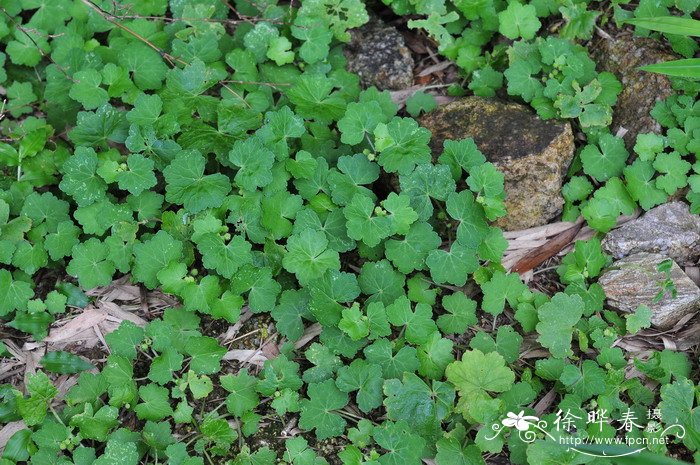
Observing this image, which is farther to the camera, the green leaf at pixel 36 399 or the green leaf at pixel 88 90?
the green leaf at pixel 88 90

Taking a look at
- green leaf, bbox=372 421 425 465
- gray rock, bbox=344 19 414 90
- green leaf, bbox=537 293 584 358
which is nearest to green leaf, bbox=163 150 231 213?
gray rock, bbox=344 19 414 90

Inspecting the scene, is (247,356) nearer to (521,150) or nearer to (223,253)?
(223,253)

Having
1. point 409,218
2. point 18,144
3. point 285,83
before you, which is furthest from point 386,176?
point 18,144

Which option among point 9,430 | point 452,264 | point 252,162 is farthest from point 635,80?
point 9,430

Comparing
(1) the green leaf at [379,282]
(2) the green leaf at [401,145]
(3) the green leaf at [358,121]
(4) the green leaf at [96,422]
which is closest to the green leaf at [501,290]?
(1) the green leaf at [379,282]

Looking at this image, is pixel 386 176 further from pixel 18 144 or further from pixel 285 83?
pixel 18 144

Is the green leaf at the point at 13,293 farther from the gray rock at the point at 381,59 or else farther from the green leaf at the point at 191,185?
the gray rock at the point at 381,59

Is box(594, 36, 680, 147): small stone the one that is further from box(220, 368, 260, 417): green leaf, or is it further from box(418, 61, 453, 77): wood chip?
box(220, 368, 260, 417): green leaf
